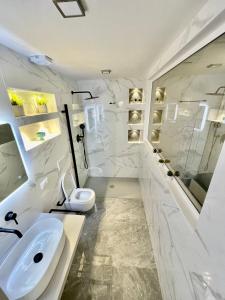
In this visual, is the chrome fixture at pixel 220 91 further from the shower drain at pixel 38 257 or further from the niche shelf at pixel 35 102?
the shower drain at pixel 38 257

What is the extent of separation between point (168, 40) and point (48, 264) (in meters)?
1.91

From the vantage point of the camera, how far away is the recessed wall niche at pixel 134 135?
2.92 m

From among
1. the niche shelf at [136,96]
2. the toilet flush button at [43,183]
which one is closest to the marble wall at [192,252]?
the toilet flush button at [43,183]

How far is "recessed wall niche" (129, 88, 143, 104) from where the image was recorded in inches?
103

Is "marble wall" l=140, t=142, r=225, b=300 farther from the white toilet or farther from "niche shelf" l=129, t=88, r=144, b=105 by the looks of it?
"niche shelf" l=129, t=88, r=144, b=105

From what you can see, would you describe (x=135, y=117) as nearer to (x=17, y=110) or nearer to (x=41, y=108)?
(x=41, y=108)

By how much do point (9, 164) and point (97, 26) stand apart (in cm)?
121

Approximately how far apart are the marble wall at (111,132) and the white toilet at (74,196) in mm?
1024

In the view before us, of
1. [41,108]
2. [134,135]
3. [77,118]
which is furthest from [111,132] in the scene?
[41,108]

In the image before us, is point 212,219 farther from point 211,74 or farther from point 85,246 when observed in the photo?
point 85,246

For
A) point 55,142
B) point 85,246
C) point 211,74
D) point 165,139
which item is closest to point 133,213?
point 85,246

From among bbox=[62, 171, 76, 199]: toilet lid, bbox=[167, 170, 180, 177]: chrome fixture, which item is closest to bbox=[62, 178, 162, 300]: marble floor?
bbox=[62, 171, 76, 199]: toilet lid

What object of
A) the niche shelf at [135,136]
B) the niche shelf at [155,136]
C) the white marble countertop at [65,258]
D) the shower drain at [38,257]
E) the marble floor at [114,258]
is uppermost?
the niche shelf at [155,136]

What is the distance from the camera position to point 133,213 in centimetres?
229
